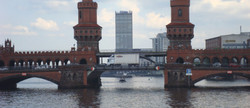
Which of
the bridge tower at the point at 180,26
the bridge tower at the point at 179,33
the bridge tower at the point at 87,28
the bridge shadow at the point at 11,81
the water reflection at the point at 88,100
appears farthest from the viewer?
the bridge tower at the point at 87,28

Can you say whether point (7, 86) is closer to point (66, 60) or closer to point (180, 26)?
point (66, 60)

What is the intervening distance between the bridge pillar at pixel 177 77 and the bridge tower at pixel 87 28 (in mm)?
32540

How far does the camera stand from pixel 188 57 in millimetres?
146000

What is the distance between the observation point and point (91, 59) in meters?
151

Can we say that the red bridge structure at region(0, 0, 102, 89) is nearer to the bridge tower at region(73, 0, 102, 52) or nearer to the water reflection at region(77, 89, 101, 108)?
the bridge tower at region(73, 0, 102, 52)

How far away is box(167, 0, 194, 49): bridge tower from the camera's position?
15250cm

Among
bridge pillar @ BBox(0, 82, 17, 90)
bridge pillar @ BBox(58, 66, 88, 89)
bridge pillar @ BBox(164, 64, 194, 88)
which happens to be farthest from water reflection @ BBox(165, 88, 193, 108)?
bridge pillar @ BBox(0, 82, 17, 90)

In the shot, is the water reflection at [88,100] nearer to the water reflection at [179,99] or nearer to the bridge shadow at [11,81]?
the water reflection at [179,99]

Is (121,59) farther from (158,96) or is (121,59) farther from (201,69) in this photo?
(158,96)

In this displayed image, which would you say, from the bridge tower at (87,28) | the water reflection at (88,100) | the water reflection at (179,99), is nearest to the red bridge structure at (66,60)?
the bridge tower at (87,28)

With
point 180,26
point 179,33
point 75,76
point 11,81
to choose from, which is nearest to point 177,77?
point 179,33

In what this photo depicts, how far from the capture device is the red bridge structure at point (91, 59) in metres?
134

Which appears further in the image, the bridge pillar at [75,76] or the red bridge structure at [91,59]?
the bridge pillar at [75,76]

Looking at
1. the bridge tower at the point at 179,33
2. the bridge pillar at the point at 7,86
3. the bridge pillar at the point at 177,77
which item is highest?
the bridge tower at the point at 179,33
